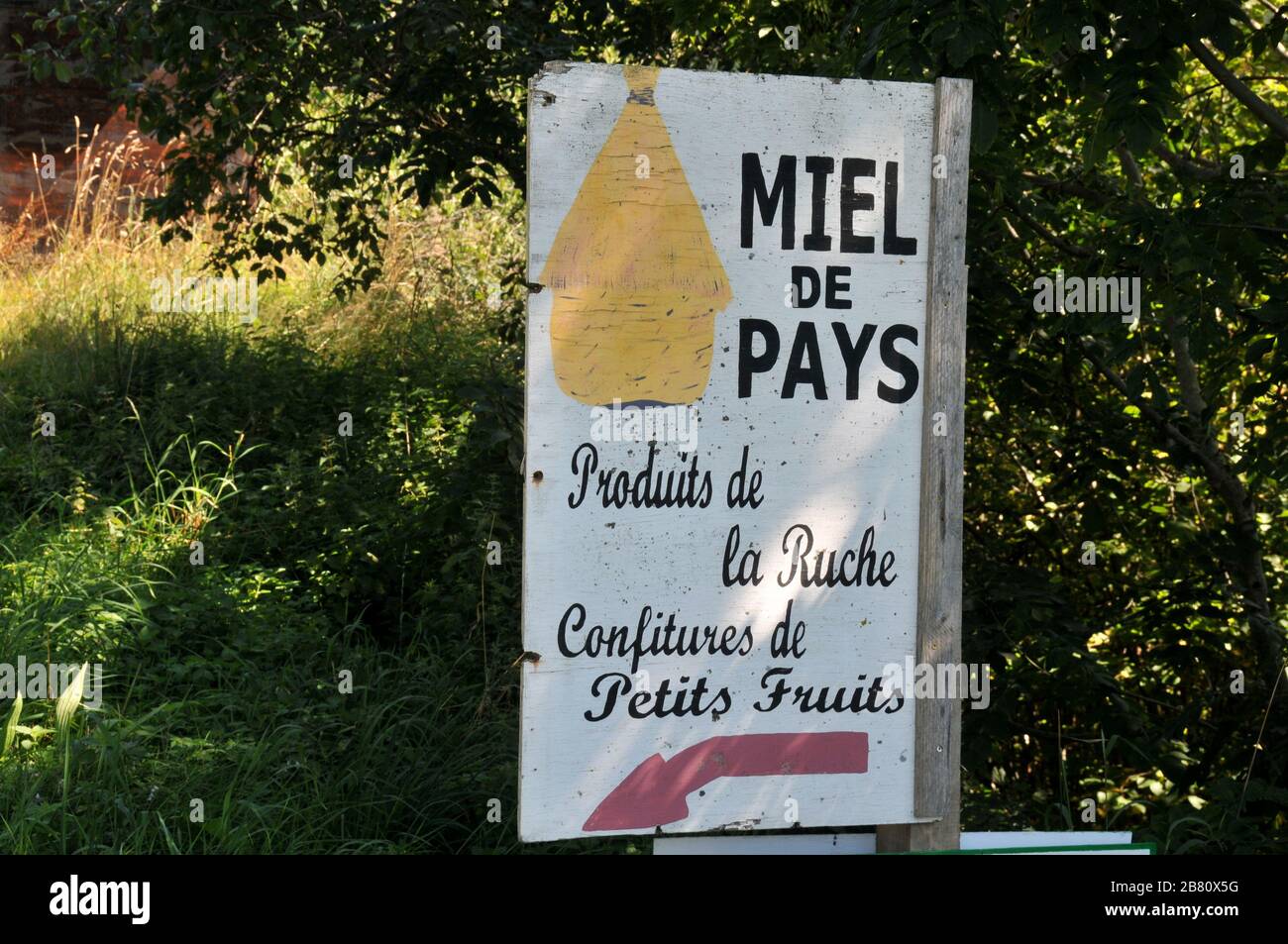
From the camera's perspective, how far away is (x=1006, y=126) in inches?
169

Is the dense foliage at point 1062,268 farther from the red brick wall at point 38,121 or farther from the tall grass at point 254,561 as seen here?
the red brick wall at point 38,121

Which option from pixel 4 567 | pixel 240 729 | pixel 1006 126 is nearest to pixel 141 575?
pixel 4 567

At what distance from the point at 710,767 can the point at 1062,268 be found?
3656 millimetres

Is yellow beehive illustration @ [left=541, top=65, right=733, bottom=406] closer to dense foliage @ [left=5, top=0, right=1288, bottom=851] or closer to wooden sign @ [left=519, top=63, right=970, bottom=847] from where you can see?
wooden sign @ [left=519, top=63, right=970, bottom=847]

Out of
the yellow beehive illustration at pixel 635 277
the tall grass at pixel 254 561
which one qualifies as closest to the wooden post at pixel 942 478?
the yellow beehive illustration at pixel 635 277

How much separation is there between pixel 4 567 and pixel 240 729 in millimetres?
1507

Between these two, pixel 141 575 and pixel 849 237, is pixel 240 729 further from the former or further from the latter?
pixel 849 237

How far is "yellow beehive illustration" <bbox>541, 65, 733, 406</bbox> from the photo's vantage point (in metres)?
2.44

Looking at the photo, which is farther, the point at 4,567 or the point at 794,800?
the point at 4,567

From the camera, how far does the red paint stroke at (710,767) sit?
247cm

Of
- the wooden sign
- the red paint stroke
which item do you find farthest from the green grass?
the wooden sign

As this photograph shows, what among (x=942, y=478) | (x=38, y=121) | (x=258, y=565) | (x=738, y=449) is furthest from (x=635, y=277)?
(x=38, y=121)

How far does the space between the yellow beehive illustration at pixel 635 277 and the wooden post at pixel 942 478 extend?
493 millimetres

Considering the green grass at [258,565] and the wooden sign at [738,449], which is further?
the green grass at [258,565]
